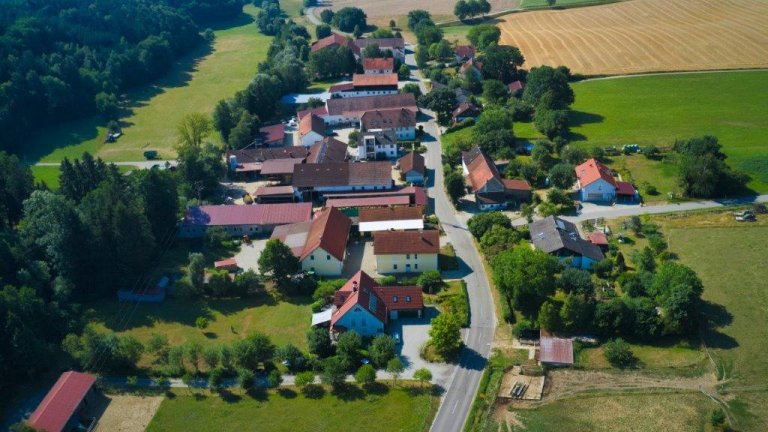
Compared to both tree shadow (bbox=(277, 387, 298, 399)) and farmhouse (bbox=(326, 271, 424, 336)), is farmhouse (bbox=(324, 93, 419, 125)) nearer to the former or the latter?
farmhouse (bbox=(326, 271, 424, 336))

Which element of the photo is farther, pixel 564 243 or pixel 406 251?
pixel 406 251

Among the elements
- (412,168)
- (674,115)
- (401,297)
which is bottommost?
(401,297)

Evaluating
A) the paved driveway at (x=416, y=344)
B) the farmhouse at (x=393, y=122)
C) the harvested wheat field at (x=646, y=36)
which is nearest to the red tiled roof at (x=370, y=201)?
the paved driveway at (x=416, y=344)

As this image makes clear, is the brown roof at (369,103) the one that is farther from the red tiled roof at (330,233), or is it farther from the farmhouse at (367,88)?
the red tiled roof at (330,233)

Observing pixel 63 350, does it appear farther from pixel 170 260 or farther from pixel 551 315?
pixel 551 315

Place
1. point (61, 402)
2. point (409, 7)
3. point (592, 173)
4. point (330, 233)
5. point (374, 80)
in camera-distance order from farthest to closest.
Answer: point (409, 7) < point (374, 80) < point (592, 173) < point (330, 233) < point (61, 402)

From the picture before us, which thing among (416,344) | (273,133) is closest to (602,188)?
(416,344)

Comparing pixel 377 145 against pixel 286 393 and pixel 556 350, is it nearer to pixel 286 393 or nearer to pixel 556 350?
pixel 556 350
